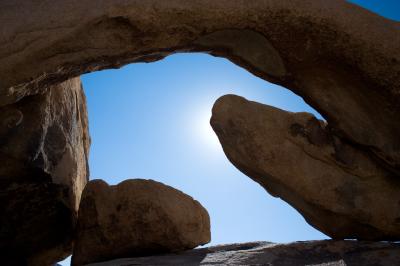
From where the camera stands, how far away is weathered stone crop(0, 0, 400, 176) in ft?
12.5

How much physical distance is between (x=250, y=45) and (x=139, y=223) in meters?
2.26

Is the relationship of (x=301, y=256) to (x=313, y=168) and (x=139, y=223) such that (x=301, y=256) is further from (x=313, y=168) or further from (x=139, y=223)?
(x=139, y=223)

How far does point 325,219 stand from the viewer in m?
4.44

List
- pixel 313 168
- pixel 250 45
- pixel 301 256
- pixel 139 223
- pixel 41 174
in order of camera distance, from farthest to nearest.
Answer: pixel 139 223 < pixel 41 174 < pixel 250 45 < pixel 313 168 < pixel 301 256

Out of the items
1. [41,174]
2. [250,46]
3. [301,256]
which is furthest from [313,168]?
[41,174]

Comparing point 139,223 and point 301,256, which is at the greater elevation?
point 139,223

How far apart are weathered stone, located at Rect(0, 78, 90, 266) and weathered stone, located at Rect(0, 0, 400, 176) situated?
1.65 feet

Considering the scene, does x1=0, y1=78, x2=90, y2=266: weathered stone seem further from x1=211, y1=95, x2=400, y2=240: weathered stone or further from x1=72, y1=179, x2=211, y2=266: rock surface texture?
x1=211, y1=95, x2=400, y2=240: weathered stone

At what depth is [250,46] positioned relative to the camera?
462 centimetres

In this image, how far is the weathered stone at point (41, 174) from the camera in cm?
445

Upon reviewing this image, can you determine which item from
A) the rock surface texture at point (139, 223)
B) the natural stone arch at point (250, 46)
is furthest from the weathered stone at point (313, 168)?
the rock surface texture at point (139, 223)

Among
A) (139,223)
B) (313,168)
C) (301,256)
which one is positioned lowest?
(301,256)

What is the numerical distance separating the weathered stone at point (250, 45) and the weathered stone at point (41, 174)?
0.50 meters

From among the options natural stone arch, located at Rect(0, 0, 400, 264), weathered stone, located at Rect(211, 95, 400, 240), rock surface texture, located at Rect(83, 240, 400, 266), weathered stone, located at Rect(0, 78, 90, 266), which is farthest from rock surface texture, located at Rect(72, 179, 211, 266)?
natural stone arch, located at Rect(0, 0, 400, 264)
